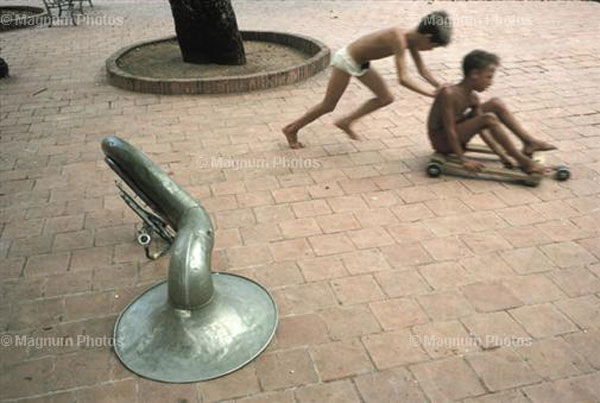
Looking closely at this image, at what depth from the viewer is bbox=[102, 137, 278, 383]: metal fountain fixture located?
274cm

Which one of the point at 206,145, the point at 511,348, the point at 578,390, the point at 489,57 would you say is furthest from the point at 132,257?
the point at 489,57

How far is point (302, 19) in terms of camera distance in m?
10.8

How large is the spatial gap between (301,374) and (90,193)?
103 inches

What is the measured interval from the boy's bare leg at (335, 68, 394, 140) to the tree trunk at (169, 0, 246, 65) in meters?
2.91

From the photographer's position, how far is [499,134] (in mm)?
4352

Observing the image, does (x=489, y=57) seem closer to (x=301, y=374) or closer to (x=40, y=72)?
(x=301, y=374)

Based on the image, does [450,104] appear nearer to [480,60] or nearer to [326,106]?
[480,60]

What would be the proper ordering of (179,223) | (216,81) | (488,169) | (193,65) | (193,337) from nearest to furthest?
(193,337), (179,223), (488,169), (216,81), (193,65)

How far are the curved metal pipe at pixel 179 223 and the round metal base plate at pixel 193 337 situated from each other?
0.40 feet

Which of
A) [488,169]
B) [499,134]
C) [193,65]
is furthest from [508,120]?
[193,65]

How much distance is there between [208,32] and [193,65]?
1.73 ft

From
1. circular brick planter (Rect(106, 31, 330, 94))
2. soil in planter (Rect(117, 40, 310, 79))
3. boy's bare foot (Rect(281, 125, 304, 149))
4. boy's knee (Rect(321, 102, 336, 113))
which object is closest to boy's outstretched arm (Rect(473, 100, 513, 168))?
boy's knee (Rect(321, 102, 336, 113))

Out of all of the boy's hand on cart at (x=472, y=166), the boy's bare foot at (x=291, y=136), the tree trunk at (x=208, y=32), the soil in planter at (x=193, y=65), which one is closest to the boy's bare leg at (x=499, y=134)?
the boy's hand on cart at (x=472, y=166)

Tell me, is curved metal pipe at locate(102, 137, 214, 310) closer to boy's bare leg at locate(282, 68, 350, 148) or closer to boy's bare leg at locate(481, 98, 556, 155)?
boy's bare leg at locate(282, 68, 350, 148)
